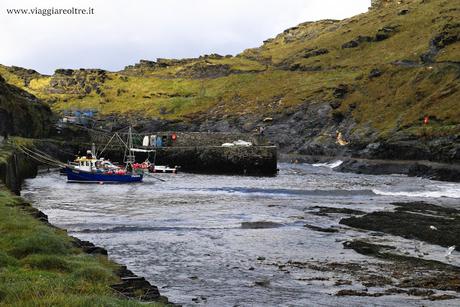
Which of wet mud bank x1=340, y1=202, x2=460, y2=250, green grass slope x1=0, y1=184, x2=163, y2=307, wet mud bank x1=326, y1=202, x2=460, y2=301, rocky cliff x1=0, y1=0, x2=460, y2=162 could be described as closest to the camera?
green grass slope x1=0, y1=184, x2=163, y2=307

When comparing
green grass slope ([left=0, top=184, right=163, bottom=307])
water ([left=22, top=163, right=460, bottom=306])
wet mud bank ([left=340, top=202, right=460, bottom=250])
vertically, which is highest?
green grass slope ([left=0, top=184, right=163, bottom=307])

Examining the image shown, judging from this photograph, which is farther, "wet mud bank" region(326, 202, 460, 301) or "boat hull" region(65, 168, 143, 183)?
"boat hull" region(65, 168, 143, 183)

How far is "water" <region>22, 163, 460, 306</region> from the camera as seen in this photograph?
20.8m

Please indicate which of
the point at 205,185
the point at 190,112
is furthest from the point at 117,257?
the point at 190,112

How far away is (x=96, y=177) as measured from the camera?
79.3 m

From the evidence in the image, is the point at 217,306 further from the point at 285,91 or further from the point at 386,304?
the point at 285,91

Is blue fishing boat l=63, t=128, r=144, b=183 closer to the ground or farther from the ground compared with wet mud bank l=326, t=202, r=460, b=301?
farther from the ground

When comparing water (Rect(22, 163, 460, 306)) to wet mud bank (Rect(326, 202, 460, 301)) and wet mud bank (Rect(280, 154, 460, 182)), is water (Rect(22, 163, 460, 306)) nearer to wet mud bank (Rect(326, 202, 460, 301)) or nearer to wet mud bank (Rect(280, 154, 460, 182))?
wet mud bank (Rect(326, 202, 460, 301))

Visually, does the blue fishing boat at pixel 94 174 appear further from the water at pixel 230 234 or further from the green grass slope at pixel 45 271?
the green grass slope at pixel 45 271

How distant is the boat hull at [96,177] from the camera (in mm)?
78050

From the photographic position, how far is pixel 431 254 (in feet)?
92.0

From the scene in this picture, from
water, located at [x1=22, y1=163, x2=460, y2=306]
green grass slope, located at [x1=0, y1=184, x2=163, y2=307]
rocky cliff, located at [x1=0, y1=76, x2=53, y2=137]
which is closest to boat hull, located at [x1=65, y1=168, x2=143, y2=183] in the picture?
water, located at [x1=22, y1=163, x2=460, y2=306]

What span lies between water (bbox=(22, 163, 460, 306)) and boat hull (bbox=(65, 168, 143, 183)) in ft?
23.2

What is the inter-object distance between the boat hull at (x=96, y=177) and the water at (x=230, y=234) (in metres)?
7.06
